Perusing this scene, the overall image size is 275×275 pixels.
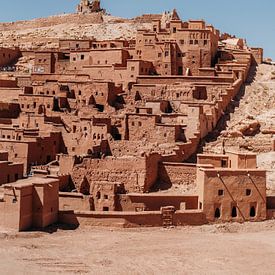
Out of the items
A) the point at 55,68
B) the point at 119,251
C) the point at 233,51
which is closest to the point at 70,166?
the point at 119,251

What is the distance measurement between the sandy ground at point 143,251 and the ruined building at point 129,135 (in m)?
0.86

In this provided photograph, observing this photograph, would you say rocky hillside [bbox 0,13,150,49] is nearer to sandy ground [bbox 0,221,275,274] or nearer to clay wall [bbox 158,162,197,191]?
clay wall [bbox 158,162,197,191]

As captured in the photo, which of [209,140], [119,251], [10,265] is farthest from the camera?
[209,140]

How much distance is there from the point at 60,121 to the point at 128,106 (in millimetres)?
4200

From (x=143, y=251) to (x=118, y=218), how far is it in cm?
285

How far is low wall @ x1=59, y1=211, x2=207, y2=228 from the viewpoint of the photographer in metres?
23.9

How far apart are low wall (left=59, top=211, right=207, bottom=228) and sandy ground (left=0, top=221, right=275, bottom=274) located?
0.32 meters

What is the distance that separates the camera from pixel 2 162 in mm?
27266

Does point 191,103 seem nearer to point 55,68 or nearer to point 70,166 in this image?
point 70,166

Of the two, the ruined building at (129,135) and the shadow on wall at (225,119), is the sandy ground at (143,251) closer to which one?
the ruined building at (129,135)

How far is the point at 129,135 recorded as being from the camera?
32312 millimetres

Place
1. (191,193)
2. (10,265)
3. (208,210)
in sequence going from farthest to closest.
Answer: (191,193) < (208,210) < (10,265)

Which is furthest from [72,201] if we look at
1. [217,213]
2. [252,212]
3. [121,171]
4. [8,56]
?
[8,56]

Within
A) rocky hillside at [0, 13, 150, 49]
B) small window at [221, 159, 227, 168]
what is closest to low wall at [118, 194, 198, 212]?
small window at [221, 159, 227, 168]
